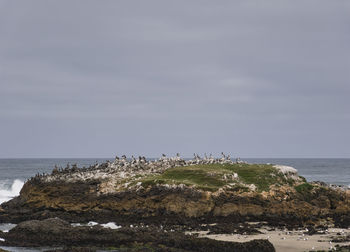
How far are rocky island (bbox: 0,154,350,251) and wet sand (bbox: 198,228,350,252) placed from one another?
1.57 ft

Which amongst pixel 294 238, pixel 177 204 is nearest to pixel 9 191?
pixel 177 204

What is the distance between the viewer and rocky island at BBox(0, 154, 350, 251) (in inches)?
1513

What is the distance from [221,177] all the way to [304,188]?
8876 millimetres

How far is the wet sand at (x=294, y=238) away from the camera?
107 feet

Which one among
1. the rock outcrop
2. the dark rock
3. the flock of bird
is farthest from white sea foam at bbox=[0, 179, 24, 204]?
the dark rock

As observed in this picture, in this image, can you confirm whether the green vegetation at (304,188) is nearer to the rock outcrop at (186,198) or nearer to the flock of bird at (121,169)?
the rock outcrop at (186,198)

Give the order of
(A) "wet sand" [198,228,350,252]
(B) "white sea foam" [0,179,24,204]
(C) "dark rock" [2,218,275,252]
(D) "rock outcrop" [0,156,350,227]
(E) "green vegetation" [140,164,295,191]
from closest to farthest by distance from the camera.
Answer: (C) "dark rock" [2,218,275,252]
(A) "wet sand" [198,228,350,252]
(D) "rock outcrop" [0,156,350,227]
(E) "green vegetation" [140,164,295,191]
(B) "white sea foam" [0,179,24,204]

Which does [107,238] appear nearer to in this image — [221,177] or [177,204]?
[177,204]

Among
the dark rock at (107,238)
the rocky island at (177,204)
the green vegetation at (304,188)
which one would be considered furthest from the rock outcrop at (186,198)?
the dark rock at (107,238)

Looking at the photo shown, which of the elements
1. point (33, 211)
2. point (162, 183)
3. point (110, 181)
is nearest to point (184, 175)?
point (162, 183)

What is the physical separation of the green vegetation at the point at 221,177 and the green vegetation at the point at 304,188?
127cm

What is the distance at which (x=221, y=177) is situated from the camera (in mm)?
49750

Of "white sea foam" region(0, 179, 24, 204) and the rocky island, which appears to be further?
"white sea foam" region(0, 179, 24, 204)

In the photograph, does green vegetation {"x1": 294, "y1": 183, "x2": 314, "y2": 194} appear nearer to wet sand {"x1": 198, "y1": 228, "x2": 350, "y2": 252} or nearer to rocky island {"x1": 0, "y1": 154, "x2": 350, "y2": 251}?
rocky island {"x1": 0, "y1": 154, "x2": 350, "y2": 251}
